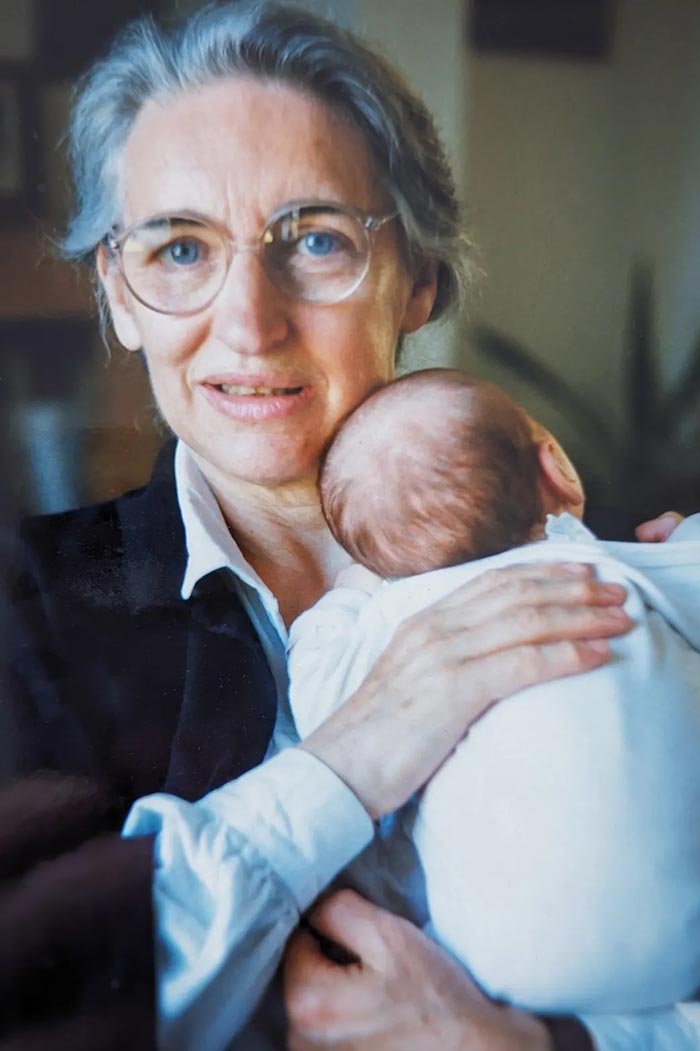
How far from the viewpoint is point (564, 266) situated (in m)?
0.92

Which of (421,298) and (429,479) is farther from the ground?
(421,298)

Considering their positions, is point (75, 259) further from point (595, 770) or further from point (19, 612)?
point (595, 770)

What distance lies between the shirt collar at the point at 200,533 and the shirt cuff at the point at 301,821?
17 centimetres

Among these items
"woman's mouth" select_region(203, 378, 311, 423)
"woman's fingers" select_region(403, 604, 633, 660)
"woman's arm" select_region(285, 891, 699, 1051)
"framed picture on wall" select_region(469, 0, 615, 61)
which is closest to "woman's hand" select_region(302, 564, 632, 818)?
"woman's fingers" select_region(403, 604, 633, 660)

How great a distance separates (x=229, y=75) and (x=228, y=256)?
15cm

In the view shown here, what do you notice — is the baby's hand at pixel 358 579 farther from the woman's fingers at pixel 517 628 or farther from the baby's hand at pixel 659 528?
the baby's hand at pixel 659 528

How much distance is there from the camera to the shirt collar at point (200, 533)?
892mm

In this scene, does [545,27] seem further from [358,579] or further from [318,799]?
A: [318,799]

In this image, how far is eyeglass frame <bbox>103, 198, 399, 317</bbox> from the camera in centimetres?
83

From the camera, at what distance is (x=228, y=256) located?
834mm

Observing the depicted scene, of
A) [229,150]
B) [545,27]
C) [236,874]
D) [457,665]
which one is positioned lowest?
[236,874]

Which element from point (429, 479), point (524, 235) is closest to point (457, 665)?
point (429, 479)

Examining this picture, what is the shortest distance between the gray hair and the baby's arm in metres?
0.46

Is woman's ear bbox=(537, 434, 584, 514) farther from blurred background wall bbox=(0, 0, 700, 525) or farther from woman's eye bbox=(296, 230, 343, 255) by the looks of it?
woman's eye bbox=(296, 230, 343, 255)
